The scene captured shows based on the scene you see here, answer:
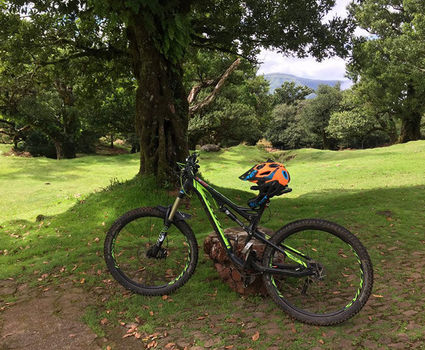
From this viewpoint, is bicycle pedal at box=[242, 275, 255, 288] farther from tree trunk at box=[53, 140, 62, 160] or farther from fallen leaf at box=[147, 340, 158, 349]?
tree trunk at box=[53, 140, 62, 160]

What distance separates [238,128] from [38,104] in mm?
16238

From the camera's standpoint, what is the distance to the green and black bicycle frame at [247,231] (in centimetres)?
380

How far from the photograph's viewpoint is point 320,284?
452 centimetres

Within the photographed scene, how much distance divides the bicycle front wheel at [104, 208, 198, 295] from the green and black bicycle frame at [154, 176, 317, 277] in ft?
0.81

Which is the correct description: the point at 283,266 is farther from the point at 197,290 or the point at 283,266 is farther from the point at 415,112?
the point at 415,112

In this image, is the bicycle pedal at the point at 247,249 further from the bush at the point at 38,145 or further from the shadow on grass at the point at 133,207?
the bush at the point at 38,145

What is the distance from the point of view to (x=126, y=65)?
12.5 m

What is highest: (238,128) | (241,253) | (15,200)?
(238,128)

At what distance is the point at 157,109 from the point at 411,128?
1190 inches

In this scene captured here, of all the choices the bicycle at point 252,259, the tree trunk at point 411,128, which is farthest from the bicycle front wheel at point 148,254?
the tree trunk at point 411,128

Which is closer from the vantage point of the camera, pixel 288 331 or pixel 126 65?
pixel 288 331

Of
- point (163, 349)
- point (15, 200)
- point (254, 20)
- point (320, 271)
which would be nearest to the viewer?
point (163, 349)

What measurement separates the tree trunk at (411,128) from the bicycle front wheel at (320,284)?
3078cm

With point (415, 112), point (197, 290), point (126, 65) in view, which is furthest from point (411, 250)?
point (415, 112)
